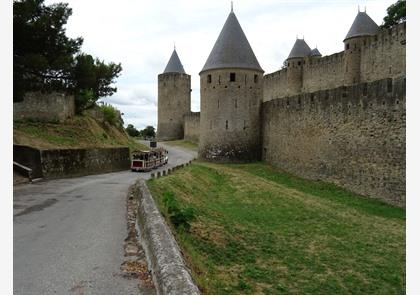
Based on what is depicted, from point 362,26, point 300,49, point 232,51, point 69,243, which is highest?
point 362,26

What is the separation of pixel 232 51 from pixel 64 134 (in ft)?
36.4

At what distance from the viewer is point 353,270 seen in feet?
27.1

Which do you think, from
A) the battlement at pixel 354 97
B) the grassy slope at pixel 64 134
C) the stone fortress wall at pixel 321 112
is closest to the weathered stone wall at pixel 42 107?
the grassy slope at pixel 64 134

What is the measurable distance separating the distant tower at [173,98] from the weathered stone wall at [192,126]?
3.04m

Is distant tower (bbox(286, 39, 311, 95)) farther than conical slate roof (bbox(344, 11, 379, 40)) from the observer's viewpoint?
Yes

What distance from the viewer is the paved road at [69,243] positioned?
5105mm

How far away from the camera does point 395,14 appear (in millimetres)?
37281

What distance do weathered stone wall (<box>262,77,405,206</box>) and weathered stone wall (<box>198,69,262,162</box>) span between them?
2.22 m

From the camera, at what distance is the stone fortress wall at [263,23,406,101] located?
26.5 m

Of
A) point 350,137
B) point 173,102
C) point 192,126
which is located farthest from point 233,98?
point 173,102

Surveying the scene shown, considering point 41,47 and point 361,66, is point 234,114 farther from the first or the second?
point 41,47

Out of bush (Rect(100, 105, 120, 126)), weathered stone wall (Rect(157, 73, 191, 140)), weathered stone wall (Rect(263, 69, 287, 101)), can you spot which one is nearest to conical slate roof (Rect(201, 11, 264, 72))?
bush (Rect(100, 105, 120, 126))

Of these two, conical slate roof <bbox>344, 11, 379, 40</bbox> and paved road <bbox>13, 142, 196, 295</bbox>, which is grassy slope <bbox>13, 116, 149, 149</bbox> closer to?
paved road <bbox>13, 142, 196, 295</bbox>

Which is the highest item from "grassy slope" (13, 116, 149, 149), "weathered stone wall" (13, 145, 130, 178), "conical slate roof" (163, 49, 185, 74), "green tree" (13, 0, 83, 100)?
"conical slate roof" (163, 49, 185, 74)
